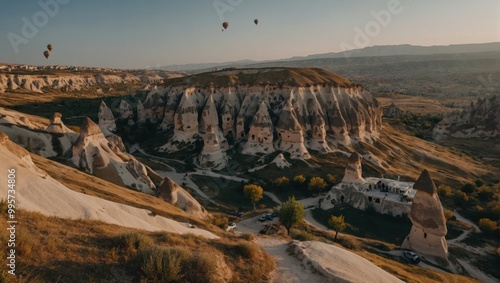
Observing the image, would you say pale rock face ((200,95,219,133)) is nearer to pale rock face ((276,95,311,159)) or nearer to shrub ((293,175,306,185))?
pale rock face ((276,95,311,159))

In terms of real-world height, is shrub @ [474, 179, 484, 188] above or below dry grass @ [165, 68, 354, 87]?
below

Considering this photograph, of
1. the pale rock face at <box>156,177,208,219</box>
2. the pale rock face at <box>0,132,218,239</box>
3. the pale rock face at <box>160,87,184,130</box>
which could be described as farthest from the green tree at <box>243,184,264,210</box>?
the pale rock face at <box>160,87,184,130</box>

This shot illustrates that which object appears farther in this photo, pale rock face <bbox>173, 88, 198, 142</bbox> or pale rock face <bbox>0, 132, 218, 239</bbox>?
pale rock face <bbox>173, 88, 198, 142</bbox>

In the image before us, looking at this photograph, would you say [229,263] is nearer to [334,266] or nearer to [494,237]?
[334,266]

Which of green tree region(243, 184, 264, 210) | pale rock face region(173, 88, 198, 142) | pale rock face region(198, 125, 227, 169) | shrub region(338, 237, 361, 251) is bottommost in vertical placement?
green tree region(243, 184, 264, 210)

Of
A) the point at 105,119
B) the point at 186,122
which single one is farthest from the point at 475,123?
the point at 105,119

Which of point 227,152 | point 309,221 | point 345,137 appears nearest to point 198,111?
point 227,152

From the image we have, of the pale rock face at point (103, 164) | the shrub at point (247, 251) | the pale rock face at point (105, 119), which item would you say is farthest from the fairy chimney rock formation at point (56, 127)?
the shrub at point (247, 251)

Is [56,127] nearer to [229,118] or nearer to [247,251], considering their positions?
[229,118]
